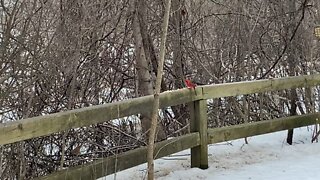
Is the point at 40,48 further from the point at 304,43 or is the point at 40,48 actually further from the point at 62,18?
the point at 304,43

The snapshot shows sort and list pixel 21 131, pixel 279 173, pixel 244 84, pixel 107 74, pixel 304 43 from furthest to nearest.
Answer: pixel 304 43
pixel 107 74
pixel 244 84
pixel 279 173
pixel 21 131

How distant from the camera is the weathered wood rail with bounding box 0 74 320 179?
3.97m

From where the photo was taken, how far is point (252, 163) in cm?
596

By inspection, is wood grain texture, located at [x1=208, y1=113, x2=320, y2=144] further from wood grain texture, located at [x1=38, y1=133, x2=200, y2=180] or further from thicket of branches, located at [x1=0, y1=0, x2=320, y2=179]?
thicket of branches, located at [x1=0, y1=0, x2=320, y2=179]

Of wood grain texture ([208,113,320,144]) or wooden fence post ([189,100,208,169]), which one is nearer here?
wooden fence post ([189,100,208,169])

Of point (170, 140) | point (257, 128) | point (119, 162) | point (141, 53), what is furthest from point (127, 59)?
point (119, 162)

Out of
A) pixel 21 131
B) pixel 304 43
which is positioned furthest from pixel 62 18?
pixel 304 43

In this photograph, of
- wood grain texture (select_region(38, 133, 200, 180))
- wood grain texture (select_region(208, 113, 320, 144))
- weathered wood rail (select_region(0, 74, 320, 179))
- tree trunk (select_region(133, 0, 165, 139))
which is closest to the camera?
weathered wood rail (select_region(0, 74, 320, 179))

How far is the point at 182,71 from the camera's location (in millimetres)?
8547

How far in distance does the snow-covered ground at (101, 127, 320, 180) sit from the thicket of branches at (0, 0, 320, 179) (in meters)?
0.70

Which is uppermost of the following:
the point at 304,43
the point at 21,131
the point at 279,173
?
the point at 304,43

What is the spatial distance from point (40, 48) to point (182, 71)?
3049 millimetres

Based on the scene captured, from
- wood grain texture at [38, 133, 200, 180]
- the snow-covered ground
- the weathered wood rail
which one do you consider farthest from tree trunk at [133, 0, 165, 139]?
wood grain texture at [38, 133, 200, 180]

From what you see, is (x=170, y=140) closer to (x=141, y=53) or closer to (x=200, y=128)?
(x=200, y=128)
